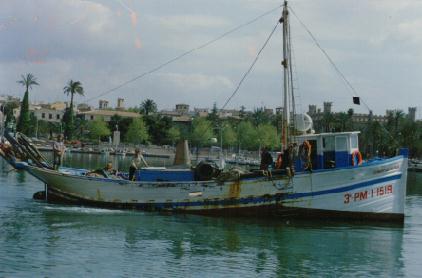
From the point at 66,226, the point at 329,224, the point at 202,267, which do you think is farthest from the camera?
the point at 329,224

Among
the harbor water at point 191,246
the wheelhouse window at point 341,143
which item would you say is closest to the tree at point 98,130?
the harbor water at point 191,246

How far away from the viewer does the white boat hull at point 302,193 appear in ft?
87.9

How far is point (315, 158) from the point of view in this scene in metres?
27.8

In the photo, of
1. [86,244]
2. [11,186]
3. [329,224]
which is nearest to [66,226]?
[86,244]

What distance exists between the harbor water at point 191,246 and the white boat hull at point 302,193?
0.60 meters

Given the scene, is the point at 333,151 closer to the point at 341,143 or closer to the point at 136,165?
the point at 341,143

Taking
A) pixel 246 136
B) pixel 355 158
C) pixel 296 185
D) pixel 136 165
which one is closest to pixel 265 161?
pixel 296 185

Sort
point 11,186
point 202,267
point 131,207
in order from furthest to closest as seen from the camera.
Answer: point 11,186 < point 131,207 < point 202,267

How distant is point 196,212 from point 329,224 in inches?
219

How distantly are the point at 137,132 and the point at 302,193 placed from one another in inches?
5073

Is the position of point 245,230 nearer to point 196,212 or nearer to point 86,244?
point 196,212

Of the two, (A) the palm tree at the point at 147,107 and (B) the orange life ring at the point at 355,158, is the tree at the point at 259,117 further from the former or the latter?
(B) the orange life ring at the point at 355,158

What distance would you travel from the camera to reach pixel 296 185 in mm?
27156

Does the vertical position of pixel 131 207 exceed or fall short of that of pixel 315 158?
it falls short
